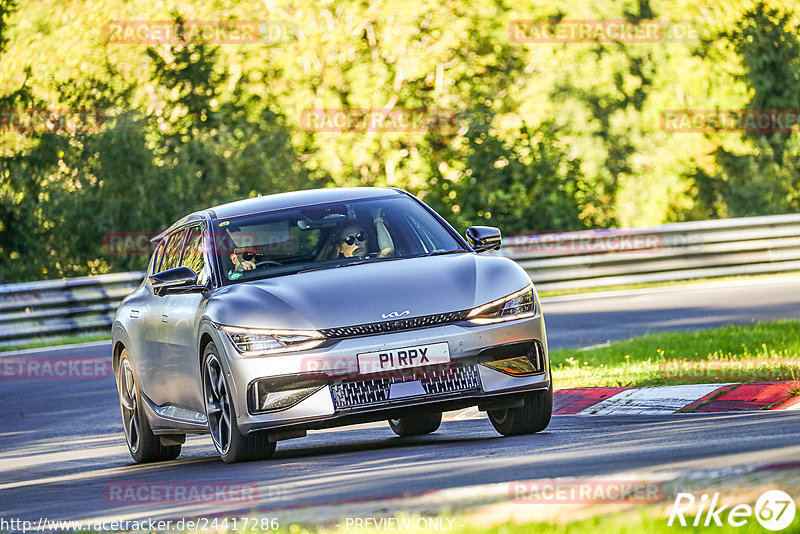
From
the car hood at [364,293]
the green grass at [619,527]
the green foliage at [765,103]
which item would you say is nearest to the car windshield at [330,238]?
the car hood at [364,293]

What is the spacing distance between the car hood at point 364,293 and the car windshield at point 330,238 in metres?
0.36

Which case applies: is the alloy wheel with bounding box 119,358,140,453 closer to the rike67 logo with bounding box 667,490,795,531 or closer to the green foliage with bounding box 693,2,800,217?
the rike67 logo with bounding box 667,490,795,531

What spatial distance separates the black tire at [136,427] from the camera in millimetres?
10945

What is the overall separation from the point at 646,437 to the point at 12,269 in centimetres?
2234

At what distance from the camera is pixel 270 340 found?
8.73 m

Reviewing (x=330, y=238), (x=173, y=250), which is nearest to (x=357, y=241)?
(x=330, y=238)

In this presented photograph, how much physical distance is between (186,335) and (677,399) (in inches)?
141

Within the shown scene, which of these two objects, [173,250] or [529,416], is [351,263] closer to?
[529,416]

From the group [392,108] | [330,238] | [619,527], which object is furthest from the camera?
[392,108]

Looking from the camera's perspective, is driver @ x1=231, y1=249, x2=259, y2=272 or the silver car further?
driver @ x1=231, y1=249, x2=259, y2=272

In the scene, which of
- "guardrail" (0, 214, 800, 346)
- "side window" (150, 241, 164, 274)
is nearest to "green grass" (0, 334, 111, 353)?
"guardrail" (0, 214, 800, 346)

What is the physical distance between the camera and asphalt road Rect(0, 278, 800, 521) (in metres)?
7.30

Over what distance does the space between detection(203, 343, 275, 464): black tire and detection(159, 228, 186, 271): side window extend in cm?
175

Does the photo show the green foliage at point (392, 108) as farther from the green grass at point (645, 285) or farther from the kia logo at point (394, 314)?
the kia logo at point (394, 314)
